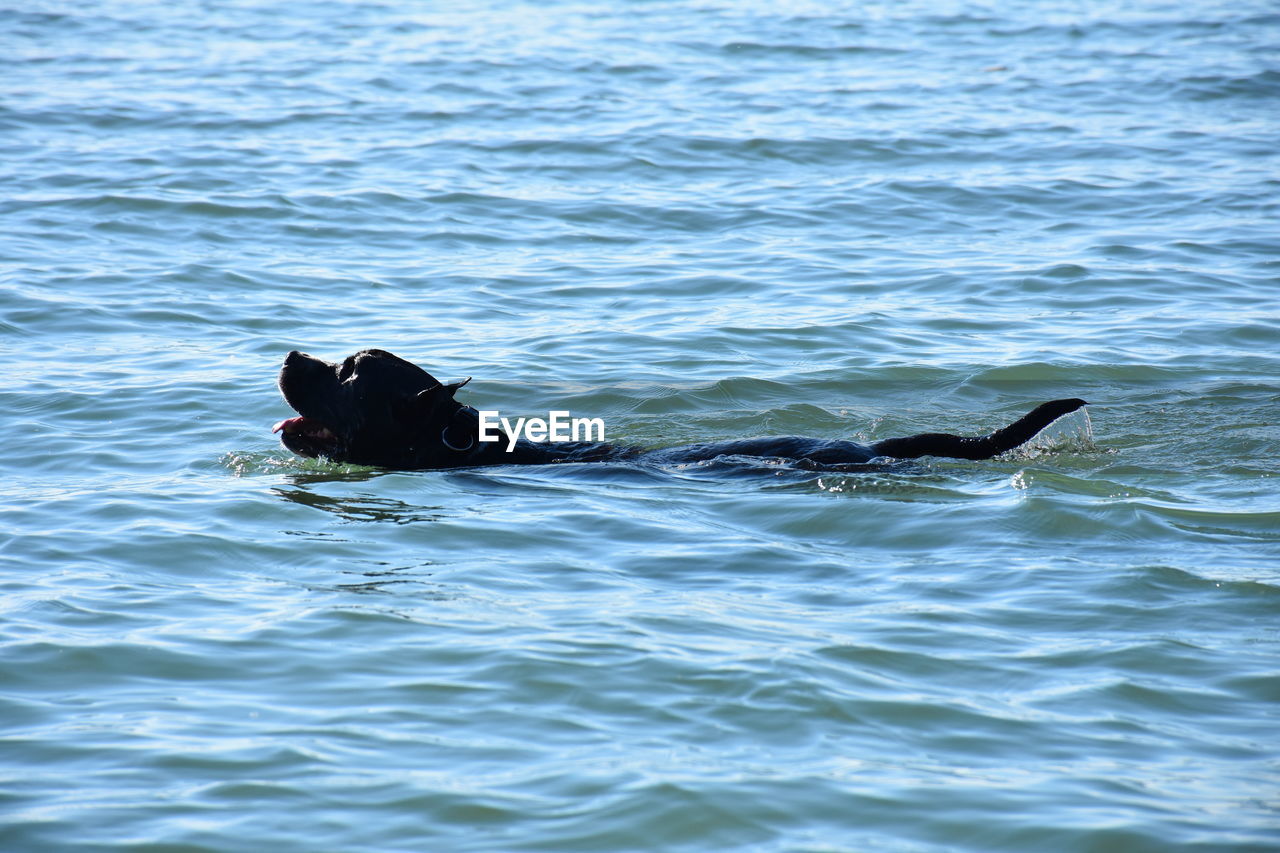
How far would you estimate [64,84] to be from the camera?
18562 millimetres

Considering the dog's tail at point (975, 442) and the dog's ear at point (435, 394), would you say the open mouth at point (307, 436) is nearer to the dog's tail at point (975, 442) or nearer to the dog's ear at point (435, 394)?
the dog's ear at point (435, 394)

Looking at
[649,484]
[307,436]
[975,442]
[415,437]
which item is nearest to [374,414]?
[415,437]

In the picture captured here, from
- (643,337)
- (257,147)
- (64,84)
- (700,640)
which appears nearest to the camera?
(700,640)

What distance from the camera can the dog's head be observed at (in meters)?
7.00

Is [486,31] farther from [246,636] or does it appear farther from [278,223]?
[246,636]

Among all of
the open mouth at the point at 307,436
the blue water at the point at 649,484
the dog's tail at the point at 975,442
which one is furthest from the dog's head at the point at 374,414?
the dog's tail at the point at 975,442

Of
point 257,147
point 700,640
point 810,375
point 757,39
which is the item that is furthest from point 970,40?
point 700,640

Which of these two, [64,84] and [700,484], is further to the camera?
[64,84]

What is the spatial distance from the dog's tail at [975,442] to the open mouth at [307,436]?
2.81 metres

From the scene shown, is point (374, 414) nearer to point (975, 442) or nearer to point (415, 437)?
point (415, 437)

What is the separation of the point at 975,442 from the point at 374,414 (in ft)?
9.92

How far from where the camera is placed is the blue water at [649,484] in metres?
4.00

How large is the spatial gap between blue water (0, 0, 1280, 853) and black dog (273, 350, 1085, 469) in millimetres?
169

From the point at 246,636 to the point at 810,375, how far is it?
16.3 feet
